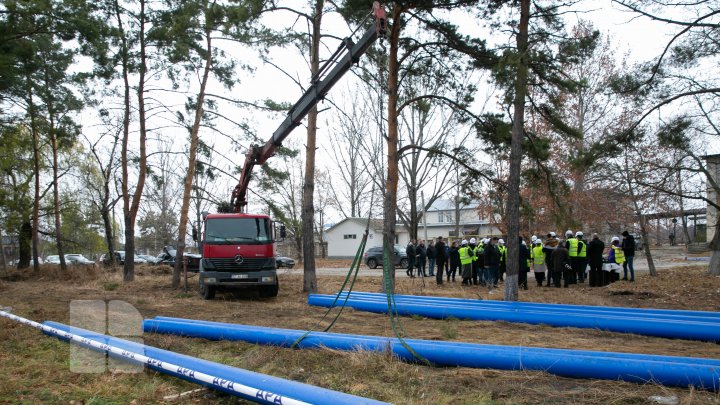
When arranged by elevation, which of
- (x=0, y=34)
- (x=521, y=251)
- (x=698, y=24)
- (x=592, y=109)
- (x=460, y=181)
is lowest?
(x=521, y=251)

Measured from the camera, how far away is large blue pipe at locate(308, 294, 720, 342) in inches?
325

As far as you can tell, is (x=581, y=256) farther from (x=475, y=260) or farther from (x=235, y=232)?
(x=235, y=232)

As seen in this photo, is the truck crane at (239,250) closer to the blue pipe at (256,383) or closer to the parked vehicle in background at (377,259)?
the blue pipe at (256,383)

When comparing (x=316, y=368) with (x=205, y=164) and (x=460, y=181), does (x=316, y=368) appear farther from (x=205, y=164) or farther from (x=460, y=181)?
(x=205, y=164)

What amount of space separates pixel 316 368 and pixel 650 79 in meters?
10.3

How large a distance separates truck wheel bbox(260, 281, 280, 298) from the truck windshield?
1287mm

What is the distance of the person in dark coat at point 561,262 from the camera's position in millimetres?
17047

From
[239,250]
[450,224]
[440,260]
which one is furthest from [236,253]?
[450,224]

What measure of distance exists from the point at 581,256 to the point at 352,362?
13289 millimetres

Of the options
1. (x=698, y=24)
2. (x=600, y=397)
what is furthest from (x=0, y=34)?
(x=698, y=24)

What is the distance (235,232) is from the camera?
14.7m

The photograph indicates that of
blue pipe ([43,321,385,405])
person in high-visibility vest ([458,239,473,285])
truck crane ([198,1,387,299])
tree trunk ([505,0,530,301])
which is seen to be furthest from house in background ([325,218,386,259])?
blue pipe ([43,321,385,405])

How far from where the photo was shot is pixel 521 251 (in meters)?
16.9

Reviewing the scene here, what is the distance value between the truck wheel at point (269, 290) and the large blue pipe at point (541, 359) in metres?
7.20
